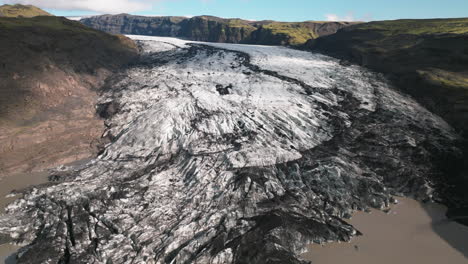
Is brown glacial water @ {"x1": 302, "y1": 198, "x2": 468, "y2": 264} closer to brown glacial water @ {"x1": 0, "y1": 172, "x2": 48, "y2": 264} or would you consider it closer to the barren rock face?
the barren rock face

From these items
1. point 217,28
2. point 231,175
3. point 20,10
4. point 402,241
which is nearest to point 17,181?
point 231,175

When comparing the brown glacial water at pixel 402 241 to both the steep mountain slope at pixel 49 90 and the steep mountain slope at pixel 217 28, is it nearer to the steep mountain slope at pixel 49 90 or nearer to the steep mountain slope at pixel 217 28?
the steep mountain slope at pixel 49 90

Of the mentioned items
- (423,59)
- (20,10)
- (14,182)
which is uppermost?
(20,10)

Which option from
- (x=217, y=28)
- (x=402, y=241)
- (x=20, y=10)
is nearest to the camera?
(x=402, y=241)

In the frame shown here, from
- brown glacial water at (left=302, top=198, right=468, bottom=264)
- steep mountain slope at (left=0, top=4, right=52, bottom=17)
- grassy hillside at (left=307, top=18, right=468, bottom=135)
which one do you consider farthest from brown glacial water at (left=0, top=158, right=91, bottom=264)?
steep mountain slope at (left=0, top=4, right=52, bottom=17)

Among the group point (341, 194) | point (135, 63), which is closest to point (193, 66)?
point (135, 63)

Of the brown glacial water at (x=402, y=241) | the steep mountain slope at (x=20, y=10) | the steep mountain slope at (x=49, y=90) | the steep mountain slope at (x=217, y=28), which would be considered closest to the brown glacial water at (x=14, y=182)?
the steep mountain slope at (x=49, y=90)

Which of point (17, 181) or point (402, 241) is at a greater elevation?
point (402, 241)

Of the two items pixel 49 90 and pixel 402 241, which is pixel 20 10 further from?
pixel 402 241
